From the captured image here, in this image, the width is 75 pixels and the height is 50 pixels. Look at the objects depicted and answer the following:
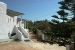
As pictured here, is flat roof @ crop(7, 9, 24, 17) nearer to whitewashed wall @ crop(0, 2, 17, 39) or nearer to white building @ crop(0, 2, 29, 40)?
white building @ crop(0, 2, 29, 40)

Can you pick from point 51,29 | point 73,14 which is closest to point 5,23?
point 51,29

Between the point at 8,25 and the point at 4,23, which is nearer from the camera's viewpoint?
the point at 4,23

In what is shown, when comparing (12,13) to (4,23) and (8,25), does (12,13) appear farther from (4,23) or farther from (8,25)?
(4,23)

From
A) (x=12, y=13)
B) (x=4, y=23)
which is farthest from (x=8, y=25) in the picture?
(x=12, y=13)

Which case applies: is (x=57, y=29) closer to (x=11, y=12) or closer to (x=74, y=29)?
(x=74, y=29)

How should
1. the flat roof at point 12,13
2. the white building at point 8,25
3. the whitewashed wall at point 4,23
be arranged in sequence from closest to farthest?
the whitewashed wall at point 4,23
the white building at point 8,25
the flat roof at point 12,13

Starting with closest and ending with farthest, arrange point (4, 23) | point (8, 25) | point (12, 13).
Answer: point (4, 23) → point (8, 25) → point (12, 13)

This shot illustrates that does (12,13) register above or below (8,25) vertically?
above

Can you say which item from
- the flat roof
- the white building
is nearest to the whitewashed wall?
the white building

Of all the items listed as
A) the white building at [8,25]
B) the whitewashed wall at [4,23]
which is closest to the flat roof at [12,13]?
the white building at [8,25]

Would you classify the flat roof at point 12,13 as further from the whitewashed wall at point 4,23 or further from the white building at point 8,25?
the whitewashed wall at point 4,23

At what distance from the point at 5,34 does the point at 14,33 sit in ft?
7.38

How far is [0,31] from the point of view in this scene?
18531 millimetres

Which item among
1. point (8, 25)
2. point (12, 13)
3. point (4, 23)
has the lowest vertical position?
point (8, 25)
